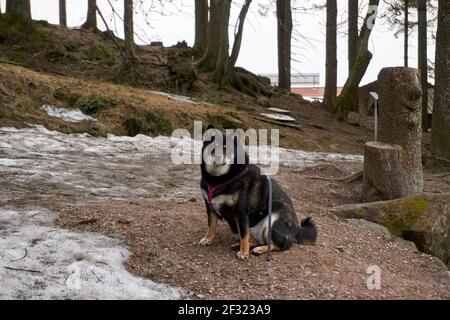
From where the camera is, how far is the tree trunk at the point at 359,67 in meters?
18.0

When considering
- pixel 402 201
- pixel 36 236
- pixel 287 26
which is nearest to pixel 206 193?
pixel 36 236

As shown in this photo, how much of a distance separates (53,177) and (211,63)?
13.2 m

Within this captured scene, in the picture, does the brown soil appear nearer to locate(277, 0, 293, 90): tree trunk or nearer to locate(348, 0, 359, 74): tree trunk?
locate(348, 0, 359, 74): tree trunk

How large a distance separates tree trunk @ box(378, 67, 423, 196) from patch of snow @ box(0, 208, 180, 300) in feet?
17.3

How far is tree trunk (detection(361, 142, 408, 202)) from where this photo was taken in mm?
8648

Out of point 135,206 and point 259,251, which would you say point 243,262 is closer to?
point 259,251

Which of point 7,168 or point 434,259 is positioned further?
point 7,168

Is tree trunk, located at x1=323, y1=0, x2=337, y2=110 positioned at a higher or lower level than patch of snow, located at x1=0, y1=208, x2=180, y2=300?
higher

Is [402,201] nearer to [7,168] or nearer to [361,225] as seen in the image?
[361,225]

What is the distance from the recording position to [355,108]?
72.9 feet

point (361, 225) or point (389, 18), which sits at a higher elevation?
point (389, 18)

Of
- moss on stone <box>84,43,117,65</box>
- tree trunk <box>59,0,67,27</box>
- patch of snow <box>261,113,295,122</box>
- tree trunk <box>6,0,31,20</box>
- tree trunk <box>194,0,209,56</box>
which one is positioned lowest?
patch of snow <box>261,113,295,122</box>

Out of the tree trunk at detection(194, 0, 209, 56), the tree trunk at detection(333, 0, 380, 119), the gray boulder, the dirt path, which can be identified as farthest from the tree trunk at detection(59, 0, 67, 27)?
the gray boulder

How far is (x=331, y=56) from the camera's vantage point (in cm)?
2377
